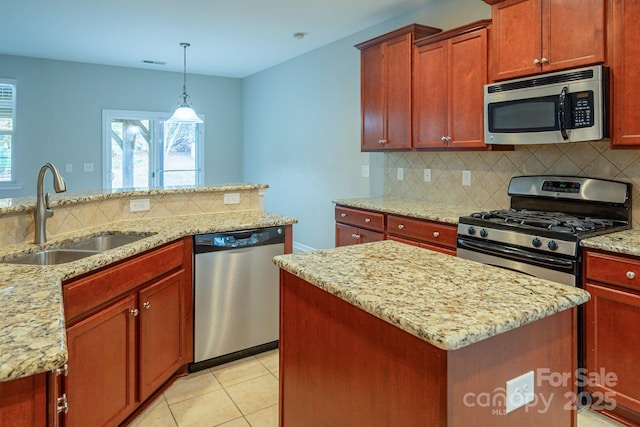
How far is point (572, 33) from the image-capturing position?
8.19ft

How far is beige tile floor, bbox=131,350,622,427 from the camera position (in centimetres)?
220

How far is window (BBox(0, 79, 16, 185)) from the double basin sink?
14.7 ft

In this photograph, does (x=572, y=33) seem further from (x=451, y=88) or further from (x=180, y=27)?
(x=180, y=27)

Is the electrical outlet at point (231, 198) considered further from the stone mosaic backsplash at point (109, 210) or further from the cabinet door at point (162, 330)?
the cabinet door at point (162, 330)

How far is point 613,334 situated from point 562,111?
1234 mm

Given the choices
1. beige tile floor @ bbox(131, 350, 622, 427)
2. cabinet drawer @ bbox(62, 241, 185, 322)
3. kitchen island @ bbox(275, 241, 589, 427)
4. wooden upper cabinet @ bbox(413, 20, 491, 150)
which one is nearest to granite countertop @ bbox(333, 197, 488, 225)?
wooden upper cabinet @ bbox(413, 20, 491, 150)

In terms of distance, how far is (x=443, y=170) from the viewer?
3.78 m

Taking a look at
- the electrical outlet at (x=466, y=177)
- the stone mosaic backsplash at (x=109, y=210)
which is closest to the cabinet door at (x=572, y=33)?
the electrical outlet at (x=466, y=177)

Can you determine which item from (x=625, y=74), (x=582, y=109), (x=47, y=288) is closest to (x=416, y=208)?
(x=582, y=109)

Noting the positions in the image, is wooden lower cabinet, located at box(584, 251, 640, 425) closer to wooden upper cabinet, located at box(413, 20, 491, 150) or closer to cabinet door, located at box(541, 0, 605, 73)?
cabinet door, located at box(541, 0, 605, 73)

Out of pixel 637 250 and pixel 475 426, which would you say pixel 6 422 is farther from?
pixel 637 250

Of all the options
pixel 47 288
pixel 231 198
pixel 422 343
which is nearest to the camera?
pixel 422 343

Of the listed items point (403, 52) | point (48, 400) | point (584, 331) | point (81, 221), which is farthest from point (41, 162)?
point (584, 331)

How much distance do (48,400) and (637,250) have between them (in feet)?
7.58
